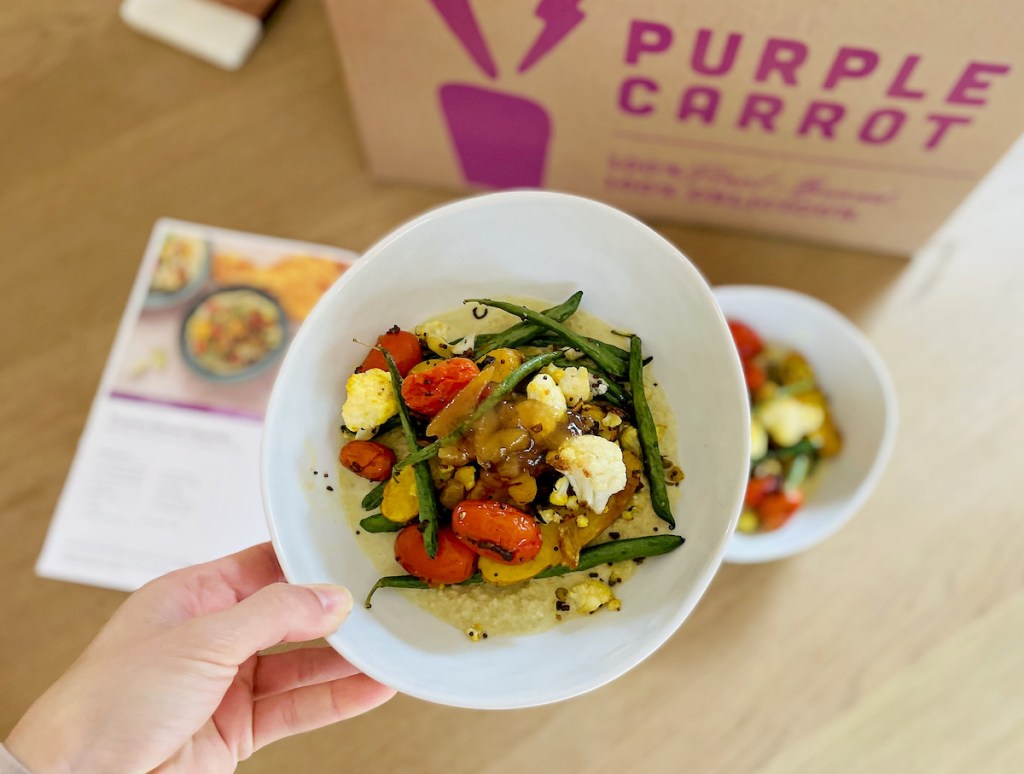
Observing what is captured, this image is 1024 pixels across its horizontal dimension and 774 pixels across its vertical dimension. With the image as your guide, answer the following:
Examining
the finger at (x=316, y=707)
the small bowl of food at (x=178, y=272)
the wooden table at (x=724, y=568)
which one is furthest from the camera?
the small bowl of food at (x=178, y=272)

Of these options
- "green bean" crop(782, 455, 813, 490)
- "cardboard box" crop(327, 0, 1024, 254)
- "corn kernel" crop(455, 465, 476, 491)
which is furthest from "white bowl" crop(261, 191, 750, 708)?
"green bean" crop(782, 455, 813, 490)

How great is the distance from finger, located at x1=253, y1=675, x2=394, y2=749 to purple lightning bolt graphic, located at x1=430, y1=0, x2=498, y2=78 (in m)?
0.67

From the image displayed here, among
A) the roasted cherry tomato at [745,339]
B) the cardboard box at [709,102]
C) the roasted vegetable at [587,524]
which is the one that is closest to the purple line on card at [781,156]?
the cardboard box at [709,102]

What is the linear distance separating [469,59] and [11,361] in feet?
2.48

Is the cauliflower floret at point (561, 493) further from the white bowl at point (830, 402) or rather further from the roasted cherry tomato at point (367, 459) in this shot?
the white bowl at point (830, 402)

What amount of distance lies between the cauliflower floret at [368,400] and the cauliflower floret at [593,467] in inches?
6.4

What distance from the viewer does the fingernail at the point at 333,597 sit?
0.63 meters

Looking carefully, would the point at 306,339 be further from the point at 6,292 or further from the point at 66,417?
the point at 6,292

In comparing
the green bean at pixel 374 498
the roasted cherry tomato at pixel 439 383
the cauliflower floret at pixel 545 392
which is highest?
the cauliflower floret at pixel 545 392

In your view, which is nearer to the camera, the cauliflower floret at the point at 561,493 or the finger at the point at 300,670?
the cauliflower floret at the point at 561,493

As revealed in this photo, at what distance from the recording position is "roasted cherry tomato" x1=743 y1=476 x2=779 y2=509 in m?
1.00

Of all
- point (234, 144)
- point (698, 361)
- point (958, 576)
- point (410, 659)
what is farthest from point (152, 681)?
point (958, 576)

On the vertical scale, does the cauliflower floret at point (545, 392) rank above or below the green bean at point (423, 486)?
above

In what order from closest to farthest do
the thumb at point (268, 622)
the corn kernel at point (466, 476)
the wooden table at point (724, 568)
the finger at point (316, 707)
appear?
the thumb at point (268, 622)
the corn kernel at point (466, 476)
the finger at point (316, 707)
the wooden table at point (724, 568)
